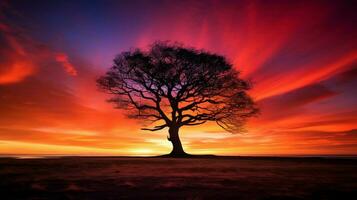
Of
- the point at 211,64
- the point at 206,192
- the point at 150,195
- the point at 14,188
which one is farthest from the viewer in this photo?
the point at 211,64

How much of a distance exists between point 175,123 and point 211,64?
7040mm

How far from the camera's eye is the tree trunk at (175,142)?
29111 mm

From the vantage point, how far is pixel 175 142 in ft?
96.7

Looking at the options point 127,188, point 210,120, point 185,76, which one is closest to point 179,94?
point 185,76

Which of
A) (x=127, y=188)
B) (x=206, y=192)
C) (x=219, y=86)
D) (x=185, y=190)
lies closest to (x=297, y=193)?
(x=206, y=192)

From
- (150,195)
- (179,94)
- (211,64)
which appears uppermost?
(211,64)

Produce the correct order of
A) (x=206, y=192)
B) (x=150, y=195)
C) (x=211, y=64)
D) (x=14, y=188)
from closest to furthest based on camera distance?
(x=150, y=195) < (x=206, y=192) < (x=14, y=188) < (x=211, y=64)

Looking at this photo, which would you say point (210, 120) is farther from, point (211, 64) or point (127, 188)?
point (127, 188)

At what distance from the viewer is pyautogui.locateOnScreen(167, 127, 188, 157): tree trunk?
95.5 feet

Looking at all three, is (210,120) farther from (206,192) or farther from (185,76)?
(206,192)

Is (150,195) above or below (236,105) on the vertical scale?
below

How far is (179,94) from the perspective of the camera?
3016 cm

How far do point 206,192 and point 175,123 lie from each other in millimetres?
24602

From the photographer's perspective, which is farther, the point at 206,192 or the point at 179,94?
the point at 179,94
